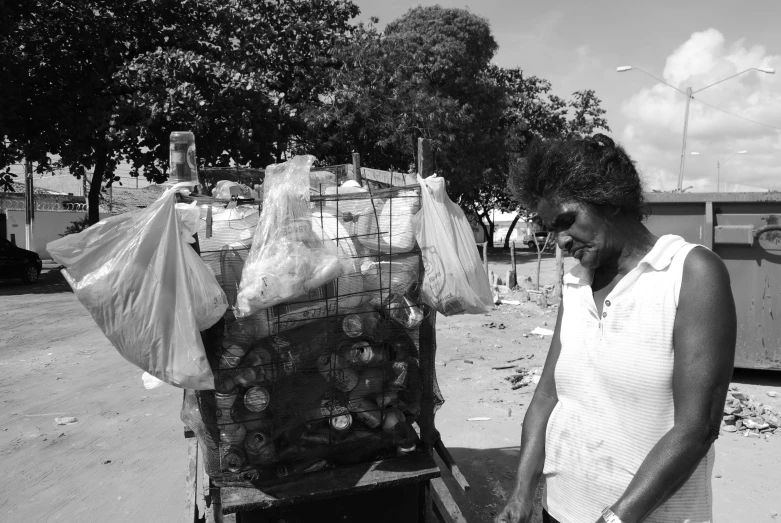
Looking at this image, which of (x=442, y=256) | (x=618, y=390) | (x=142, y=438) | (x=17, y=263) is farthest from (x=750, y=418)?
(x=17, y=263)

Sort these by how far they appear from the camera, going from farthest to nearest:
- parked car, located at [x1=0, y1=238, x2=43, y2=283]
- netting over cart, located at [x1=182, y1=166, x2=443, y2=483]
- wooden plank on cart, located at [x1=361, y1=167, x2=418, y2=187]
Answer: parked car, located at [x1=0, y1=238, x2=43, y2=283]
wooden plank on cart, located at [x1=361, y1=167, x2=418, y2=187]
netting over cart, located at [x1=182, y1=166, x2=443, y2=483]

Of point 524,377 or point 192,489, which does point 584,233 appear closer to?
point 192,489

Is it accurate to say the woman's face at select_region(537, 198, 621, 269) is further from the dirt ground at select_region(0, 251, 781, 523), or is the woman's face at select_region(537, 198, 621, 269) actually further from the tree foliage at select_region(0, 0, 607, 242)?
the tree foliage at select_region(0, 0, 607, 242)

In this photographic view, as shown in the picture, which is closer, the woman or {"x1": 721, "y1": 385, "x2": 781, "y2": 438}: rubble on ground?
the woman

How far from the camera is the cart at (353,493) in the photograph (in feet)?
7.80

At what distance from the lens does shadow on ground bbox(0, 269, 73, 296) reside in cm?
1298

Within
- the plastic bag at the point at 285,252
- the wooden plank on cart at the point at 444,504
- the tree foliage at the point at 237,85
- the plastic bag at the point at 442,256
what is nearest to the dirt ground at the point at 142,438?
the wooden plank on cart at the point at 444,504

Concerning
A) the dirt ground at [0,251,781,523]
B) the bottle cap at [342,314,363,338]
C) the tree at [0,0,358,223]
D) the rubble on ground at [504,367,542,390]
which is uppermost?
the tree at [0,0,358,223]

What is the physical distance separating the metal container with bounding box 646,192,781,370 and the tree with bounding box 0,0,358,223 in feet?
31.7

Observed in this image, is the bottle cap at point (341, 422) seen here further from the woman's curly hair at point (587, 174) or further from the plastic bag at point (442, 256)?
the woman's curly hair at point (587, 174)

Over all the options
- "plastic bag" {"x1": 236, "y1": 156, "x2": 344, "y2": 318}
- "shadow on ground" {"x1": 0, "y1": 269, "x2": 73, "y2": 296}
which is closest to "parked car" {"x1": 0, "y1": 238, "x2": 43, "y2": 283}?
"shadow on ground" {"x1": 0, "y1": 269, "x2": 73, "y2": 296}

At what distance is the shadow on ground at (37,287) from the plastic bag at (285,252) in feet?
39.3

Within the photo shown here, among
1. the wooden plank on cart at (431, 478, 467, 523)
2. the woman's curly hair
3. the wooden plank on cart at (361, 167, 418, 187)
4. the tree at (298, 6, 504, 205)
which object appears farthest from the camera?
the tree at (298, 6, 504, 205)

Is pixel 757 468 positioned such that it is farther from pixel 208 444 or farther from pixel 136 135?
pixel 136 135
